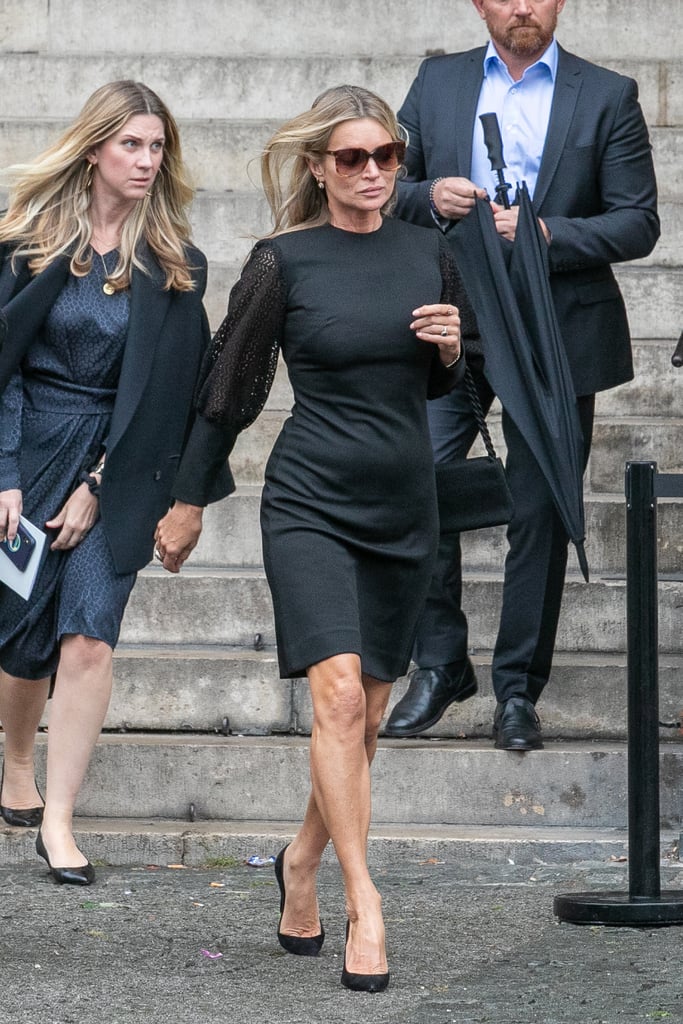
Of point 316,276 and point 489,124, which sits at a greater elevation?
point 489,124

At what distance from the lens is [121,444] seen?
209 inches

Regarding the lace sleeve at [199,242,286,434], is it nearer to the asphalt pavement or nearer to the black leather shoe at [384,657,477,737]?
the asphalt pavement

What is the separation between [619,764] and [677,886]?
517 mm

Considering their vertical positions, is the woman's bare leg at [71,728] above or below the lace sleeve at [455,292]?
below

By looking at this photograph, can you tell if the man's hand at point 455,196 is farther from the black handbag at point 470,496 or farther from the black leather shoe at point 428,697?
the black leather shoe at point 428,697

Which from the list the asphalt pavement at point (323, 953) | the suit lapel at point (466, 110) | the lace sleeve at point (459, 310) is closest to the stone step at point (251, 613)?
the asphalt pavement at point (323, 953)

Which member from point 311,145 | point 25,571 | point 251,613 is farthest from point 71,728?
point 311,145

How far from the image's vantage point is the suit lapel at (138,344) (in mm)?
5281

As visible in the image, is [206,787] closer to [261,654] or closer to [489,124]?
[261,654]

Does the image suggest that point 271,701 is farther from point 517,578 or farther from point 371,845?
point 517,578

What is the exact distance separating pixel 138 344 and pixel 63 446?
14.2 inches

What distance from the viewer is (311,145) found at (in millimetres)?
4430

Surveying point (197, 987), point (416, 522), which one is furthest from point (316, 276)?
point (197, 987)

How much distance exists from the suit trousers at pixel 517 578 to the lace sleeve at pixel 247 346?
132cm
